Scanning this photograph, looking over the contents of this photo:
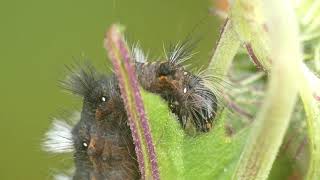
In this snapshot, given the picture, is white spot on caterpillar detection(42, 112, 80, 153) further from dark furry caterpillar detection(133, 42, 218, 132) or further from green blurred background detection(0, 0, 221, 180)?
green blurred background detection(0, 0, 221, 180)

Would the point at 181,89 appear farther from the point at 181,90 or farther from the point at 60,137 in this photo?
the point at 60,137

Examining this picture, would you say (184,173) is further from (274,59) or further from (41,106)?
(41,106)

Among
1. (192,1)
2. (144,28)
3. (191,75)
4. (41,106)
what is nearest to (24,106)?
(41,106)

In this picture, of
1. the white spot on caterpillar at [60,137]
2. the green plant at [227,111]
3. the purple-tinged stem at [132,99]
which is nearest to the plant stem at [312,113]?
the green plant at [227,111]

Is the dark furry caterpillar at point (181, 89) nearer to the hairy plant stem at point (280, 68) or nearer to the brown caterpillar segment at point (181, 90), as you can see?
the brown caterpillar segment at point (181, 90)

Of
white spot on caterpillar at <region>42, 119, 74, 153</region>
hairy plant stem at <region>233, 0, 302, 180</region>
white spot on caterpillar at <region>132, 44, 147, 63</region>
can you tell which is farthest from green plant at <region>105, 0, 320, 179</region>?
white spot on caterpillar at <region>42, 119, 74, 153</region>

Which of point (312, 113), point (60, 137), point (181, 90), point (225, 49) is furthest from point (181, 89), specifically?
point (60, 137)

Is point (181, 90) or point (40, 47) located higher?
point (40, 47)

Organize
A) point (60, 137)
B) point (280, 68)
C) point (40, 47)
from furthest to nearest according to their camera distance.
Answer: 1. point (40, 47)
2. point (60, 137)
3. point (280, 68)
